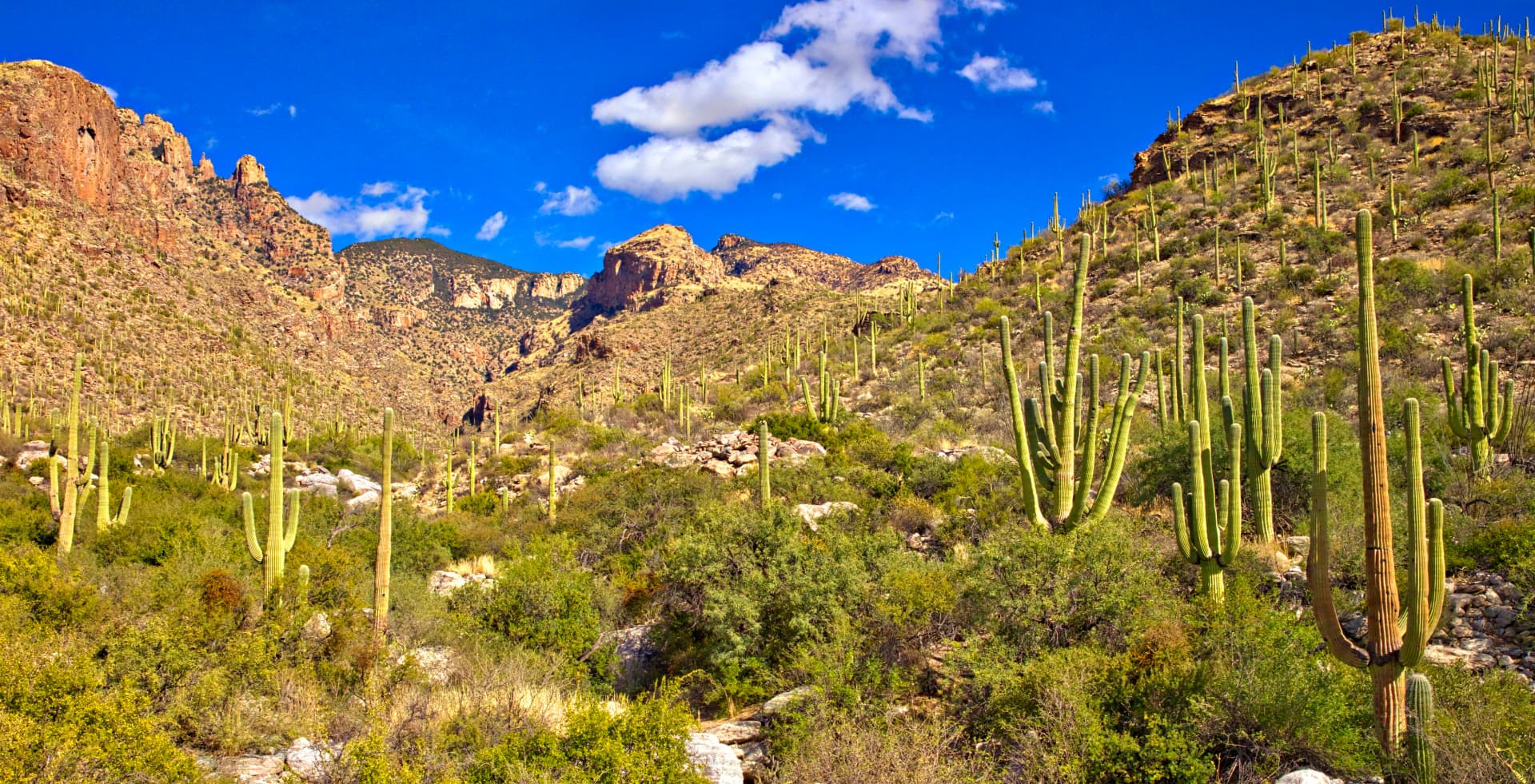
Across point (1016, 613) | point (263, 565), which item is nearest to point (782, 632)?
point (1016, 613)

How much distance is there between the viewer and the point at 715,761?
266 inches

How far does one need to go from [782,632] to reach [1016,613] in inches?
105

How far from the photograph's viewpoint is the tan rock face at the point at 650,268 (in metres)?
105

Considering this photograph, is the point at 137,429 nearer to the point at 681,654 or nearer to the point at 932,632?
the point at 681,654

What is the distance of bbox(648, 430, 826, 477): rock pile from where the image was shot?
1998 centimetres

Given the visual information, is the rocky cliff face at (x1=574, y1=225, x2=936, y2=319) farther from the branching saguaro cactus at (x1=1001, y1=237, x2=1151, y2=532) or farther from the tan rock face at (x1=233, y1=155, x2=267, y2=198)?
the branching saguaro cactus at (x1=1001, y1=237, x2=1151, y2=532)

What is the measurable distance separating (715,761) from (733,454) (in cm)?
1415

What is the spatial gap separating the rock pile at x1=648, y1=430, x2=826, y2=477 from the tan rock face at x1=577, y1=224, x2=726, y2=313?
78.1 m

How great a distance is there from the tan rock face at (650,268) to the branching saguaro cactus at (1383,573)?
A: 312ft

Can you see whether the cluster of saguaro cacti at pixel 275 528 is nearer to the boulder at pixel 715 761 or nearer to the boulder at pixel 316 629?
the boulder at pixel 316 629

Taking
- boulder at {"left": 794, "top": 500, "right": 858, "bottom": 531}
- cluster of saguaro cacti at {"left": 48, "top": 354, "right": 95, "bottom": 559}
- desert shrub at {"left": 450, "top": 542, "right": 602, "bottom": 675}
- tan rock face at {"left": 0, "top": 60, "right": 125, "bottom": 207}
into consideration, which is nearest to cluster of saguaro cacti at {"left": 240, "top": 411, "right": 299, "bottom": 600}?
desert shrub at {"left": 450, "top": 542, "right": 602, "bottom": 675}

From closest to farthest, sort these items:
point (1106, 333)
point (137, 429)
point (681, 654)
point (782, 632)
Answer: point (782, 632) < point (681, 654) < point (1106, 333) < point (137, 429)

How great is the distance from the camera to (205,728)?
7133mm

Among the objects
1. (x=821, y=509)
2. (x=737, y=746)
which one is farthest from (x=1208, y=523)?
(x=821, y=509)
